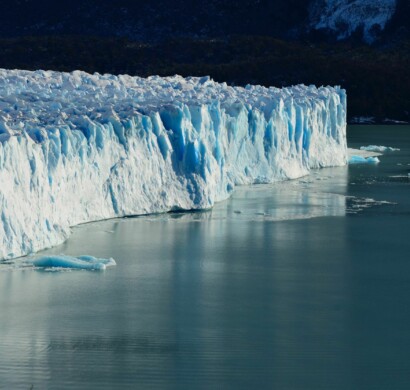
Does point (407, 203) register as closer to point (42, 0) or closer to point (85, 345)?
point (85, 345)

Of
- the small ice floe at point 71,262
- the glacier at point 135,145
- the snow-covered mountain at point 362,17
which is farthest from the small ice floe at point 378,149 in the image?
the snow-covered mountain at point 362,17

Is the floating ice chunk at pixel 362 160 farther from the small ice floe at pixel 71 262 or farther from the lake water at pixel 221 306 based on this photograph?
the small ice floe at pixel 71 262

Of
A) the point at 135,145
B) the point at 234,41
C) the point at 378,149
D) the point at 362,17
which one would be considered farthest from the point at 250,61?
the point at 135,145

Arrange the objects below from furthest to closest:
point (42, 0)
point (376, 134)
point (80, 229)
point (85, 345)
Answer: point (42, 0), point (376, 134), point (80, 229), point (85, 345)

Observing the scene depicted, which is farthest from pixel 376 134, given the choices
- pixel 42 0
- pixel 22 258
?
pixel 42 0

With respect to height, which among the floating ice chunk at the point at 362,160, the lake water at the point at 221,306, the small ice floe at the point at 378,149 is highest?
the small ice floe at the point at 378,149
